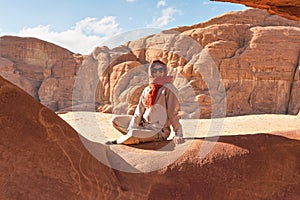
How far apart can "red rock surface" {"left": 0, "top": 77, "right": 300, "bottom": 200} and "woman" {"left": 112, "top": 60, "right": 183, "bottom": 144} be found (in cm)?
14

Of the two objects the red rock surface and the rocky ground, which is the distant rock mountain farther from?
the red rock surface

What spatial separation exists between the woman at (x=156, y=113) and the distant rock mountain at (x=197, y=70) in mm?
14523

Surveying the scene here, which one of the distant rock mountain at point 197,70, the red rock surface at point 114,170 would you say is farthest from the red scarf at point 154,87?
the distant rock mountain at point 197,70

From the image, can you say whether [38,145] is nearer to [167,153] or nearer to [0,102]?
[0,102]

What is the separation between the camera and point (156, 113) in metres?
A: 3.44

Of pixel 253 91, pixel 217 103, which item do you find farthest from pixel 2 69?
pixel 253 91

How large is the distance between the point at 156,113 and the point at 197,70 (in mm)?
17776

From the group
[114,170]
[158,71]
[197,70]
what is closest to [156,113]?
[158,71]

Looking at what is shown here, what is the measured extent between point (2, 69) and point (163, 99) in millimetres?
24490

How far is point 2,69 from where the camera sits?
2495 centimetres

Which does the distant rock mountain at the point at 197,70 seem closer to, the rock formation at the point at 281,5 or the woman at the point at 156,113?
the rock formation at the point at 281,5

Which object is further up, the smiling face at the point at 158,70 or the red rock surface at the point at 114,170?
the smiling face at the point at 158,70

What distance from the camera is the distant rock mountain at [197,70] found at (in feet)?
64.7

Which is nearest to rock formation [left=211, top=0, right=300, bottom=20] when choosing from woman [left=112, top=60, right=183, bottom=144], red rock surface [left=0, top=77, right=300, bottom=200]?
woman [left=112, top=60, right=183, bottom=144]
